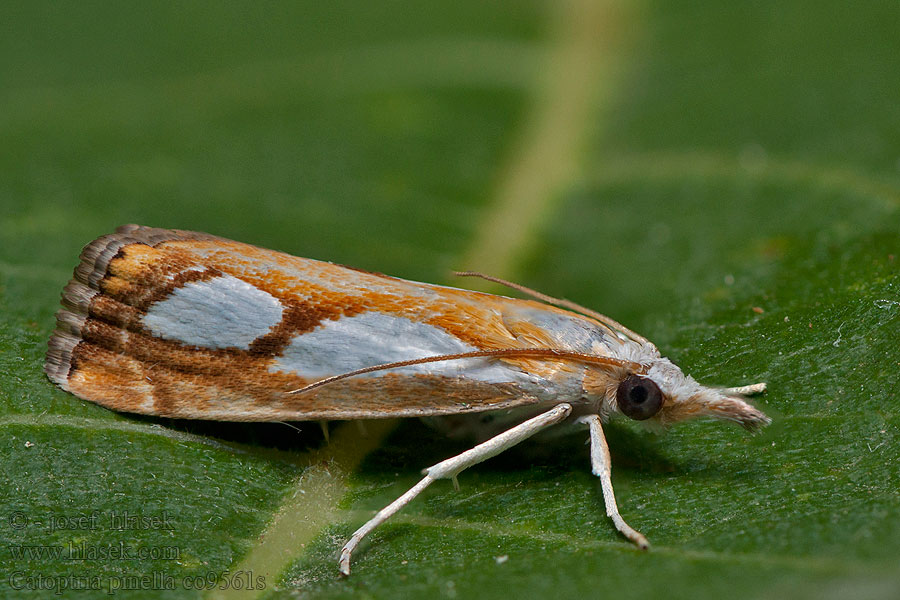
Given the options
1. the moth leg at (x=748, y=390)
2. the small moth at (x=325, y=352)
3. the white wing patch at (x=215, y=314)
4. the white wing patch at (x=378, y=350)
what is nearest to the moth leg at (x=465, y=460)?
the small moth at (x=325, y=352)

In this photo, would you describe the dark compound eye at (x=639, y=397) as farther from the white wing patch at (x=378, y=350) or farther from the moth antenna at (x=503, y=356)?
the white wing patch at (x=378, y=350)

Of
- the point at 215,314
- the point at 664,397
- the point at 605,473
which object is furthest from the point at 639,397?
the point at 215,314

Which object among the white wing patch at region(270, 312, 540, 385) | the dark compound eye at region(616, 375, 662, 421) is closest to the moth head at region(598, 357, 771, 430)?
the dark compound eye at region(616, 375, 662, 421)

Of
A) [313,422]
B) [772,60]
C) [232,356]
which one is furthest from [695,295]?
[772,60]

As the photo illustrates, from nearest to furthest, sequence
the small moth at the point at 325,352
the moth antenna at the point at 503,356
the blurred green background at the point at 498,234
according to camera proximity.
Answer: the blurred green background at the point at 498,234 → the moth antenna at the point at 503,356 → the small moth at the point at 325,352

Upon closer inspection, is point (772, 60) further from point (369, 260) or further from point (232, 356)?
point (232, 356)

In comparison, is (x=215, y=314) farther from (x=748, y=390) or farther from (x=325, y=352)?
(x=748, y=390)
